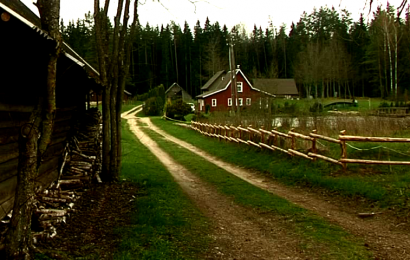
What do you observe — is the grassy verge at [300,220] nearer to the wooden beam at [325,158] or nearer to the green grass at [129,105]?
the wooden beam at [325,158]

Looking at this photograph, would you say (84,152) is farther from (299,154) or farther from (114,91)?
(299,154)

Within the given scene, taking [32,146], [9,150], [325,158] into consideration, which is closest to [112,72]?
[9,150]

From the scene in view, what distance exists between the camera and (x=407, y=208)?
311 inches

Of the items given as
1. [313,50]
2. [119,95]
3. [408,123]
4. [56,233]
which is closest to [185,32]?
[313,50]

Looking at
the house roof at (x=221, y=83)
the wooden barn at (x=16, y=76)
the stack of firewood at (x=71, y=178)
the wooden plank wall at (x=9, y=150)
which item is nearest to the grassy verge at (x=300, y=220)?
the stack of firewood at (x=71, y=178)

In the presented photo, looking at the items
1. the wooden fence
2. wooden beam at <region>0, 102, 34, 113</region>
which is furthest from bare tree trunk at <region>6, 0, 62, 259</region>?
the wooden fence

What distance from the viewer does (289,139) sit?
15.1 meters

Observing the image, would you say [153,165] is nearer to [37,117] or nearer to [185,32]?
[37,117]

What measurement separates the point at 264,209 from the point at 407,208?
2651 mm

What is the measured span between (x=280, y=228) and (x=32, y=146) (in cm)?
435

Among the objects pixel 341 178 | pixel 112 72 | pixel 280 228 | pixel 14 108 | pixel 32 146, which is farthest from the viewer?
pixel 112 72

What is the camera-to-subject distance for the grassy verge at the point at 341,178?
28.7ft

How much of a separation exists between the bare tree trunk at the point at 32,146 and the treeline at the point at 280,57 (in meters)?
55.2

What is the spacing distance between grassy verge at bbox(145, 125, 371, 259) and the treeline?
163ft
